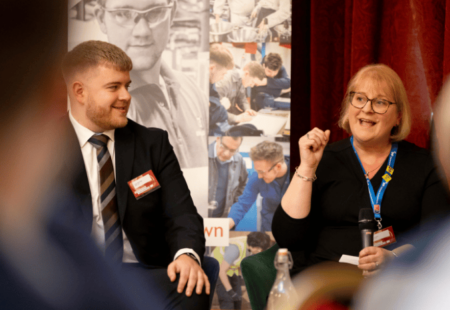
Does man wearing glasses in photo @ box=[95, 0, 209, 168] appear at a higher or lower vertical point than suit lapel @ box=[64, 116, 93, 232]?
higher

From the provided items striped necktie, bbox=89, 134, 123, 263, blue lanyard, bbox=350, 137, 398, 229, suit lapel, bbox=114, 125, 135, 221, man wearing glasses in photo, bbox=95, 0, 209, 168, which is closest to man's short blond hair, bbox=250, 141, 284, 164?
man wearing glasses in photo, bbox=95, 0, 209, 168

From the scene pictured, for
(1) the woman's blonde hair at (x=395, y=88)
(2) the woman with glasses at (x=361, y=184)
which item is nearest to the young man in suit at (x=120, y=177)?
(2) the woman with glasses at (x=361, y=184)

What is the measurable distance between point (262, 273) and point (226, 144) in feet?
3.75

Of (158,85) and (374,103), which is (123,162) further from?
(374,103)

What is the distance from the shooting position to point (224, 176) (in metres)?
2.74

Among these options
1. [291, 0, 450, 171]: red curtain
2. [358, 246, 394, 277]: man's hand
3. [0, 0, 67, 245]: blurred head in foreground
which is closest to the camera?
[358, 246, 394, 277]: man's hand

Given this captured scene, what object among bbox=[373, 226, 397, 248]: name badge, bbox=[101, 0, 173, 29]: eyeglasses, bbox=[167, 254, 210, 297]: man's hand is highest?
bbox=[101, 0, 173, 29]: eyeglasses

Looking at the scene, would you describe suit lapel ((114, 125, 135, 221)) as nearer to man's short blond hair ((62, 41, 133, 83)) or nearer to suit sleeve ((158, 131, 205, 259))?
suit sleeve ((158, 131, 205, 259))

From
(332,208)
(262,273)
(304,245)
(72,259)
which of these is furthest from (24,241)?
(332,208)

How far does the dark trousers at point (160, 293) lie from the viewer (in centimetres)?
152

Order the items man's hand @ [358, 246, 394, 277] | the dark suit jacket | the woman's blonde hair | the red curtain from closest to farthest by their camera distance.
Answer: man's hand @ [358, 246, 394, 277] → the dark suit jacket → the woman's blonde hair → the red curtain

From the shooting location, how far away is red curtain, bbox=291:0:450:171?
2430 mm

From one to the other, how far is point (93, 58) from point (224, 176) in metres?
1.18


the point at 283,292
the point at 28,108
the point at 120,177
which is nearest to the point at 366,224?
the point at 283,292
